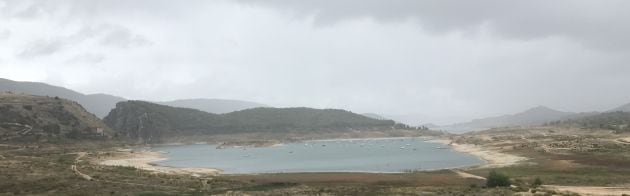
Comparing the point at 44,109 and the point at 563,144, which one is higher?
the point at 44,109

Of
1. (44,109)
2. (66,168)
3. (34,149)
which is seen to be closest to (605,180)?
(66,168)

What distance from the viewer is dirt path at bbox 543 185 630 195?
164 feet

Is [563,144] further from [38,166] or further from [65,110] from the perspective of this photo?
[65,110]

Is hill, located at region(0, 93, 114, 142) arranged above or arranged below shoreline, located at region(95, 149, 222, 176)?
above

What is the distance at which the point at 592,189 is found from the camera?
174 feet

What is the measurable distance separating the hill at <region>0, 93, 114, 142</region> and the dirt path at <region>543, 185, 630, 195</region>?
139792mm

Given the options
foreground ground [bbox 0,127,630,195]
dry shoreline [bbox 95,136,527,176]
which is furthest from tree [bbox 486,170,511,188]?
dry shoreline [bbox 95,136,527,176]

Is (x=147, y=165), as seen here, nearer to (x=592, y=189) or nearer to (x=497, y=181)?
(x=497, y=181)

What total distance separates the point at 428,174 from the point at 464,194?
23.9 m

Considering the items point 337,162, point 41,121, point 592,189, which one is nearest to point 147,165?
point 337,162

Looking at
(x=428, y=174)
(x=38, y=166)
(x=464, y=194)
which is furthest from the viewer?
(x=38, y=166)

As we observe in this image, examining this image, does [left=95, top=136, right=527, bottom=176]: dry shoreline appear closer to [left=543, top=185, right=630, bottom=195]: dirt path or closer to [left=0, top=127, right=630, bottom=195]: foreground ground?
[left=0, top=127, right=630, bottom=195]: foreground ground

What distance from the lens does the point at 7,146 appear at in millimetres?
136875

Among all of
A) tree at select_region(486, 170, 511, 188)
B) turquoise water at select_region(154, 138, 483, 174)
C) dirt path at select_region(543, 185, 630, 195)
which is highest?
tree at select_region(486, 170, 511, 188)
